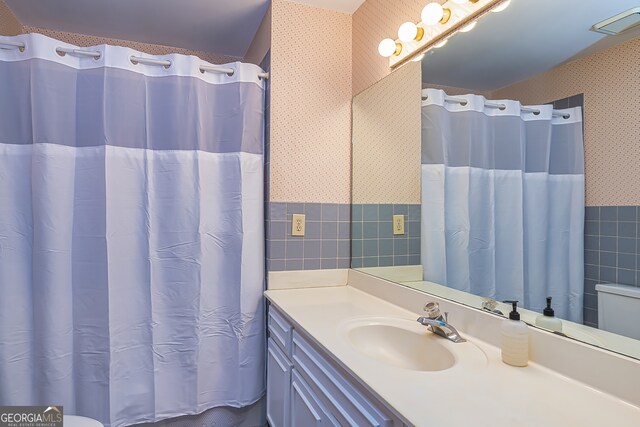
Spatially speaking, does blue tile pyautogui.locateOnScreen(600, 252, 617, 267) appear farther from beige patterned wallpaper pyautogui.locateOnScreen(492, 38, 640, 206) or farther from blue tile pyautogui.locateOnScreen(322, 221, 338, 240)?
blue tile pyautogui.locateOnScreen(322, 221, 338, 240)

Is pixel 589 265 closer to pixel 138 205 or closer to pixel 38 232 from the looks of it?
pixel 138 205

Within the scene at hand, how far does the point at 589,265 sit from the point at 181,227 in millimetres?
1617

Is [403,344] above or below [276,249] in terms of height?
below

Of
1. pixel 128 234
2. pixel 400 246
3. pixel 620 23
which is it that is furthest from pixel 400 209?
pixel 128 234

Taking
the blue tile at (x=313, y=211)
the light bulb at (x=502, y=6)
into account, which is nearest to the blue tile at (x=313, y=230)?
the blue tile at (x=313, y=211)

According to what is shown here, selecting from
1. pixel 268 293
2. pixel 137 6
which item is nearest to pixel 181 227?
pixel 268 293

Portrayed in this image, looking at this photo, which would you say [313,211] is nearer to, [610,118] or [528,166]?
[528,166]

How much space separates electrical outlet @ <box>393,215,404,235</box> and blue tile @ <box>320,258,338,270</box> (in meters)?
0.41

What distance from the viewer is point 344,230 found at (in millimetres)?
2076

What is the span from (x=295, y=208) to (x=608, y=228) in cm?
135

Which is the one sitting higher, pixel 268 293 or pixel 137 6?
pixel 137 6

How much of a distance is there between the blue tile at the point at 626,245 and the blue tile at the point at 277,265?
1.41 m

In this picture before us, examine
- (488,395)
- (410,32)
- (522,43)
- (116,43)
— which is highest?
(116,43)

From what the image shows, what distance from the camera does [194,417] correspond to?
1834 mm
